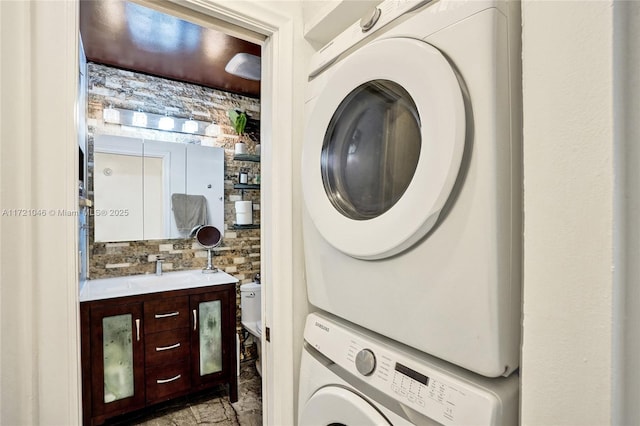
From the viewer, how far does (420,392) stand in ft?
2.18

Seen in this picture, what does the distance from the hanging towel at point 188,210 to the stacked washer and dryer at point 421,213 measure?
1845 mm

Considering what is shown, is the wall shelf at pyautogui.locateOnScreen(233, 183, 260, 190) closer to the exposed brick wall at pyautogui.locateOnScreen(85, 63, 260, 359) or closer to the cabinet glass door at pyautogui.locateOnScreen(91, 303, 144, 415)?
the exposed brick wall at pyautogui.locateOnScreen(85, 63, 260, 359)

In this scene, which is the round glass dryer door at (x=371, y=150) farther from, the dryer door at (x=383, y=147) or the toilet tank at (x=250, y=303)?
the toilet tank at (x=250, y=303)

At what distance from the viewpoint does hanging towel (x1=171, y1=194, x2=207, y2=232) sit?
247 cm

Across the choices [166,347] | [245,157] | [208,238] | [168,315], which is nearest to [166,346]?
[166,347]

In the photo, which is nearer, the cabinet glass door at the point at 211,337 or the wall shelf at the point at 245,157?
the cabinet glass door at the point at 211,337

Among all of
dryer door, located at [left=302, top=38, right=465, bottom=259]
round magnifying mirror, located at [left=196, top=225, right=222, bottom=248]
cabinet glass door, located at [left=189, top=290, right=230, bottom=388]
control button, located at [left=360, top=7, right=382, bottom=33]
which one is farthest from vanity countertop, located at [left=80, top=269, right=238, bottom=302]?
control button, located at [left=360, top=7, right=382, bottom=33]

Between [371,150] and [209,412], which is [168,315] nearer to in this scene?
[209,412]

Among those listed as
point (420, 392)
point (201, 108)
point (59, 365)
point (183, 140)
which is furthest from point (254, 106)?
point (420, 392)

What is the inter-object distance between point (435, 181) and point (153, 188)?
2.35 metres

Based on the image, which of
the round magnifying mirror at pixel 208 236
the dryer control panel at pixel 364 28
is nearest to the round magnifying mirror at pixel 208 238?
the round magnifying mirror at pixel 208 236

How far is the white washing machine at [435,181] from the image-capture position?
1.87ft

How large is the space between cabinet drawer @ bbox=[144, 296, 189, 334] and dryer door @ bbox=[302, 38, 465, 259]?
1.51m

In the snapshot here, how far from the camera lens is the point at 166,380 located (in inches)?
78.4
